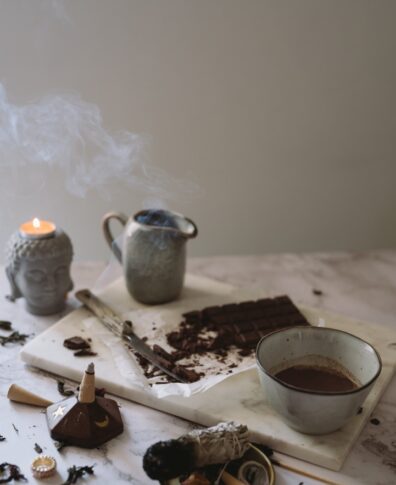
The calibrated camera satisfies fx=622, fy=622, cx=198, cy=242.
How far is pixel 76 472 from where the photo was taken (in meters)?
1.01

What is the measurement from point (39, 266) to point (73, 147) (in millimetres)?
327

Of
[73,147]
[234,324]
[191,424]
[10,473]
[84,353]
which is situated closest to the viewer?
[10,473]

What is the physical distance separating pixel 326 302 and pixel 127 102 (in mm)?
802

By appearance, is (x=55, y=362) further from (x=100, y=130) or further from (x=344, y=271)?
(x=344, y=271)

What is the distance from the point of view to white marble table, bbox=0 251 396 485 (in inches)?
40.8

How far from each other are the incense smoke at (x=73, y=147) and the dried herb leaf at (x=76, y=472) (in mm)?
778

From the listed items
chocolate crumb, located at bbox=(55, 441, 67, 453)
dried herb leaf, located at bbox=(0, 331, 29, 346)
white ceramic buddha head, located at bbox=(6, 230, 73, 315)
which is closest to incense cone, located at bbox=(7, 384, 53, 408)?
chocolate crumb, located at bbox=(55, 441, 67, 453)

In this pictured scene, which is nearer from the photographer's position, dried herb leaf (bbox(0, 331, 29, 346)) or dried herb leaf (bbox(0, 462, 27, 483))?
dried herb leaf (bbox(0, 462, 27, 483))

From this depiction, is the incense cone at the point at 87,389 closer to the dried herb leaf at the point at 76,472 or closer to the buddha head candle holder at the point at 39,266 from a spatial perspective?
Result: the dried herb leaf at the point at 76,472

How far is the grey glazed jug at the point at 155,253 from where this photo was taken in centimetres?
151

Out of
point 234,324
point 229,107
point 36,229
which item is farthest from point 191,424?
point 229,107

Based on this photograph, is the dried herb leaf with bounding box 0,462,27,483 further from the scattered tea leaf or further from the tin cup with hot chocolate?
the tin cup with hot chocolate

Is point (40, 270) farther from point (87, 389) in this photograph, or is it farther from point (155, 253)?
point (87, 389)

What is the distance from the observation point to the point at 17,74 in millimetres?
1650
